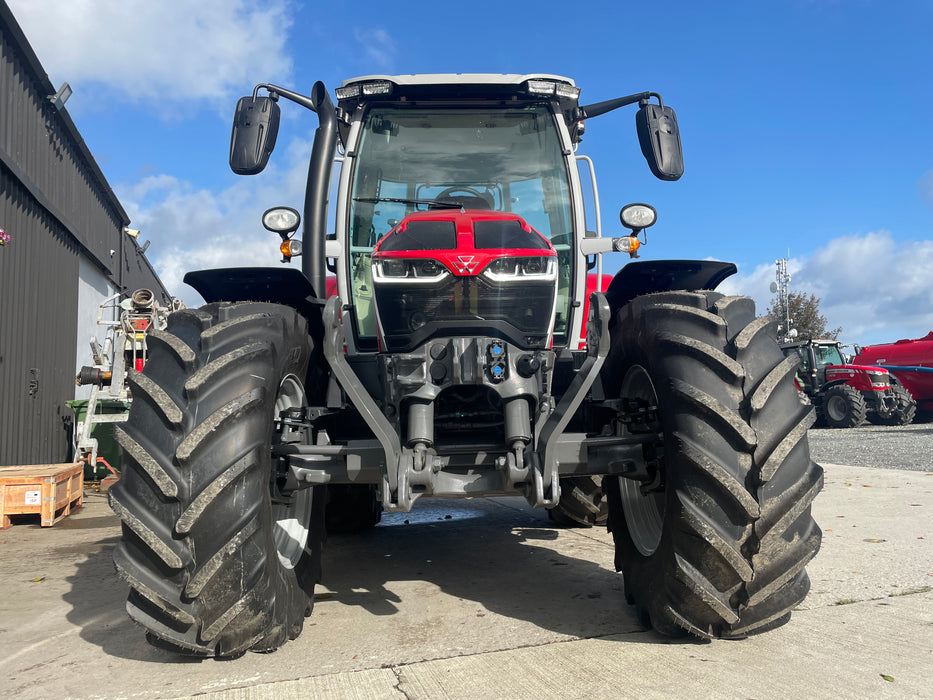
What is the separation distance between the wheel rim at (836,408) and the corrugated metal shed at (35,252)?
17025mm

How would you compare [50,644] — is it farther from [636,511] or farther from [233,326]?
[636,511]

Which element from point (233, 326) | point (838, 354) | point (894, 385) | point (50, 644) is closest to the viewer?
point (233, 326)

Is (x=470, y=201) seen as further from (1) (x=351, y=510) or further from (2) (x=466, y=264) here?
(1) (x=351, y=510)

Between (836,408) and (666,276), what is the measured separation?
16579mm

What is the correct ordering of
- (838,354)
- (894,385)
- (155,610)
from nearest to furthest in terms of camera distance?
(155,610), (894,385), (838,354)

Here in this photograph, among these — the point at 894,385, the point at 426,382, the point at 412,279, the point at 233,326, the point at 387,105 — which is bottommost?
the point at 894,385

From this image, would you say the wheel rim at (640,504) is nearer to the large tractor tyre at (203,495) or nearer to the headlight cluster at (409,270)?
the headlight cluster at (409,270)

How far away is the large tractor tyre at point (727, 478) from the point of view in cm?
245

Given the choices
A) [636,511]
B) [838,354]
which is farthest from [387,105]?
[838,354]

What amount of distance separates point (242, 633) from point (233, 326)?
3.80 feet

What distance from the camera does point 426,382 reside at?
2859 millimetres

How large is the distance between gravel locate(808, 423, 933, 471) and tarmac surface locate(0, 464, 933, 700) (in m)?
5.47

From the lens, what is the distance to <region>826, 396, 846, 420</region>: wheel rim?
17156 millimetres

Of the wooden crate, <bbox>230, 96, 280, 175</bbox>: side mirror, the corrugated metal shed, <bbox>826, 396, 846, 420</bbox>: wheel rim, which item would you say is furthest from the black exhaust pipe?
<bbox>826, 396, 846, 420</bbox>: wheel rim
